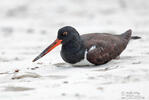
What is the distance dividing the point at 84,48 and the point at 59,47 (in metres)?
4.27

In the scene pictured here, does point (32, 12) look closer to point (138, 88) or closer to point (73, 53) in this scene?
point (73, 53)

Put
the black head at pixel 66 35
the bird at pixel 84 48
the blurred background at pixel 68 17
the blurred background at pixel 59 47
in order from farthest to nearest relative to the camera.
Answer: the blurred background at pixel 68 17, the black head at pixel 66 35, the bird at pixel 84 48, the blurred background at pixel 59 47

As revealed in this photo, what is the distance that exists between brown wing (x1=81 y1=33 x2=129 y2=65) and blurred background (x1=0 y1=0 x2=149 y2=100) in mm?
188

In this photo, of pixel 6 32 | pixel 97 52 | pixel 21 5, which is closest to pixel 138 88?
pixel 97 52

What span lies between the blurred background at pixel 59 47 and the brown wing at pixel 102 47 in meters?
0.19

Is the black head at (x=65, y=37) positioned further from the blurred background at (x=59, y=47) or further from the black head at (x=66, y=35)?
the blurred background at (x=59, y=47)

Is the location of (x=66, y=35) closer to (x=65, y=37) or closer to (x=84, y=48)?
(x=65, y=37)

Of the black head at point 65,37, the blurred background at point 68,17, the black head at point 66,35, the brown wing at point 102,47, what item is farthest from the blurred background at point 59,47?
the black head at point 66,35

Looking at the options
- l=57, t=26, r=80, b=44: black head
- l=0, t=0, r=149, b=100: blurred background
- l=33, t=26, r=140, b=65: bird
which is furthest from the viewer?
l=57, t=26, r=80, b=44: black head

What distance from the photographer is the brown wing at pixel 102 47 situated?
650cm

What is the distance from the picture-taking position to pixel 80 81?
5.18 metres

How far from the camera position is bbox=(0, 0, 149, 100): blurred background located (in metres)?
4.88

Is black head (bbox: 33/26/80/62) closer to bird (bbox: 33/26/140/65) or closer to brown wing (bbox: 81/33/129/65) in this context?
bird (bbox: 33/26/140/65)

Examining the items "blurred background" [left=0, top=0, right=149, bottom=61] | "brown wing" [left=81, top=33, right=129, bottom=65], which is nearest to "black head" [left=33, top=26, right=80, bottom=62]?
"brown wing" [left=81, top=33, right=129, bottom=65]
